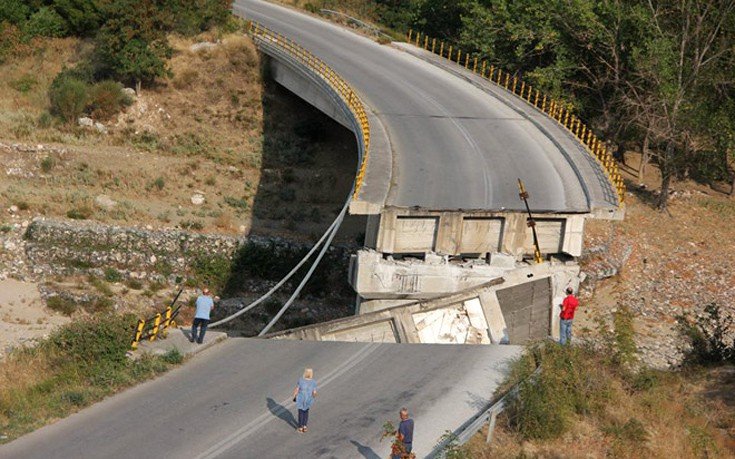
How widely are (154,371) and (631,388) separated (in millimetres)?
8978

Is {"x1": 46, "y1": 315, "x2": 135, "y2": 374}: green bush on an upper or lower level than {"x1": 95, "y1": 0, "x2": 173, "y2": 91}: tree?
lower

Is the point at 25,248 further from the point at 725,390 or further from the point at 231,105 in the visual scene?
the point at 725,390

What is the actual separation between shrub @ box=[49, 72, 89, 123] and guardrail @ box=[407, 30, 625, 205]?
16.9m

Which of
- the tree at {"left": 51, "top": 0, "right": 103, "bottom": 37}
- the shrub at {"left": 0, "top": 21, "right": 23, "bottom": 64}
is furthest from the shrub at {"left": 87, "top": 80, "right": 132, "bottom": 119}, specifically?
the tree at {"left": 51, "top": 0, "right": 103, "bottom": 37}

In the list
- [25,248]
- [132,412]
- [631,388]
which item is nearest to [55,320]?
[25,248]

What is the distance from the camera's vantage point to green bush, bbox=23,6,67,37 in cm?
5038

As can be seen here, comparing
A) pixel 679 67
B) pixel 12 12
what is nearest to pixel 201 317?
pixel 679 67

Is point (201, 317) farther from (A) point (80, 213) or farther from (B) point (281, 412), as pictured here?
(A) point (80, 213)

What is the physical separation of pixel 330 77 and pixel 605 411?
25.0 m

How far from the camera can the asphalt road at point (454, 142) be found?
28203mm

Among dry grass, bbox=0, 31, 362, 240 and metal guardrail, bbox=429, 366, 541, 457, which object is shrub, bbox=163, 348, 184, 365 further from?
dry grass, bbox=0, 31, 362, 240

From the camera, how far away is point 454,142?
3416 centimetres

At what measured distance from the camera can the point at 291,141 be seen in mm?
46500

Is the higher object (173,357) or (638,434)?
(638,434)
